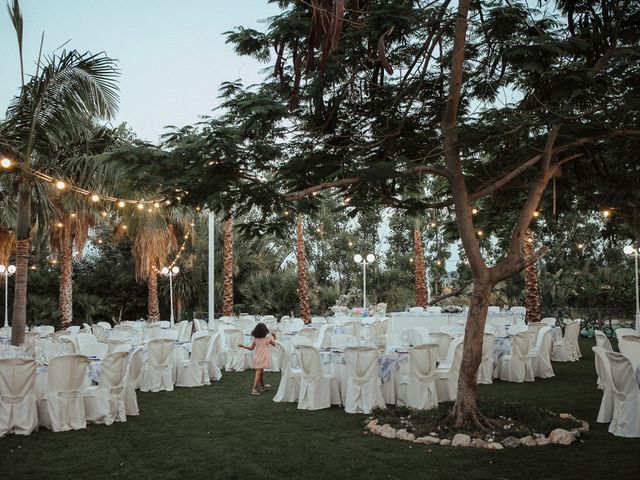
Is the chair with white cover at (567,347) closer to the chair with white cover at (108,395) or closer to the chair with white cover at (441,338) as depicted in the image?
the chair with white cover at (441,338)

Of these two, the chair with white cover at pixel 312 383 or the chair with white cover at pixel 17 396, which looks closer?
the chair with white cover at pixel 17 396

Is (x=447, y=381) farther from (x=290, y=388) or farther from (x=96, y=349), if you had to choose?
(x=96, y=349)

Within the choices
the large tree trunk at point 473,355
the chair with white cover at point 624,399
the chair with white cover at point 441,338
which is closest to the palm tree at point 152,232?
the chair with white cover at point 441,338

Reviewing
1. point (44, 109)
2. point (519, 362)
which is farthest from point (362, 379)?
point (44, 109)

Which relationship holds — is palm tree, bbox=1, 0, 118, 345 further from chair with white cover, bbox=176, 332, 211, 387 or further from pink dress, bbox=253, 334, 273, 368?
pink dress, bbox=253, 334, 273, 368

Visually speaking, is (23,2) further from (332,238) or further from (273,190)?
(332,238)

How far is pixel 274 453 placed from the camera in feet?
24.0

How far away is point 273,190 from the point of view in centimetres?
762

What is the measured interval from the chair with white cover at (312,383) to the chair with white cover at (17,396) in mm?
3740

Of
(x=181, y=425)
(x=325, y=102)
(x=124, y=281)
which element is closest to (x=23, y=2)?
(x=325, y=102)

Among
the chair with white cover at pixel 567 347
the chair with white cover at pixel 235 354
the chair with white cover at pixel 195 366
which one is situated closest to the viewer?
the chair with white cover at pixel 195 366

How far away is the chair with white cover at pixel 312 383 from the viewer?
10109 mm

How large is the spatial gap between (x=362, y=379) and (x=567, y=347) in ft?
26.8

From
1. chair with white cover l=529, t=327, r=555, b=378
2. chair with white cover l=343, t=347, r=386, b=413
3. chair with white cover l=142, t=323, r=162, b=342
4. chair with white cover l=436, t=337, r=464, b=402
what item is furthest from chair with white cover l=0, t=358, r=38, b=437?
chair with white cover l=529, t=327, r=555, b=378
